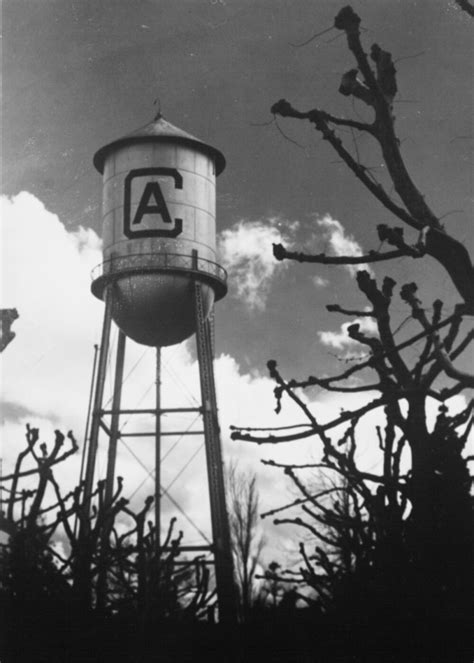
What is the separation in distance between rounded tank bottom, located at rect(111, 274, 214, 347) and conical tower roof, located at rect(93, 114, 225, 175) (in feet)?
8.56

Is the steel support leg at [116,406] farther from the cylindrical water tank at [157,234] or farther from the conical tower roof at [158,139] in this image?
the conical tower roof at [158,139]

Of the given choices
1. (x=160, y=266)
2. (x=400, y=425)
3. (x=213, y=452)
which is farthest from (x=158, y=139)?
(x=400, y=425)

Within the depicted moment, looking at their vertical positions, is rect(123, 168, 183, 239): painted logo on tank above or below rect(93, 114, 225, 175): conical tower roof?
below

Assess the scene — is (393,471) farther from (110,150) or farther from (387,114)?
(110,150)

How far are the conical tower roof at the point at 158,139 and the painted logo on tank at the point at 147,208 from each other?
70 centimetres

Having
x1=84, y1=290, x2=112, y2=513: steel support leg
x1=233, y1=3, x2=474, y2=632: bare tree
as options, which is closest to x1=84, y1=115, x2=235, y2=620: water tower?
x1=84, y1=290, x2=112, y2=513: steel support leg

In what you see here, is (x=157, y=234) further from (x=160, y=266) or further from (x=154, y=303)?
(x=154, y=303)

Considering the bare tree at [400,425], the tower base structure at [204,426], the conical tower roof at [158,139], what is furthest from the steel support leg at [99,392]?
the bare tree at [400,425]

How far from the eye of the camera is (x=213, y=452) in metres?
15.2

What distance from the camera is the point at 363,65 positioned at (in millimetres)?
3939

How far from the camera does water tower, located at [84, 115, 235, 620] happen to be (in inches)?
602

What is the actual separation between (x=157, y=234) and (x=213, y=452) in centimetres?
378

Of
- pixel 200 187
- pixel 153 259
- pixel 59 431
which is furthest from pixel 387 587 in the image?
pixel 200 187

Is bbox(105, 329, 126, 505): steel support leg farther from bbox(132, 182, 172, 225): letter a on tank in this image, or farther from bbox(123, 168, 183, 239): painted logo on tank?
bbox(132, 182, 172, 225): letter a on tank
